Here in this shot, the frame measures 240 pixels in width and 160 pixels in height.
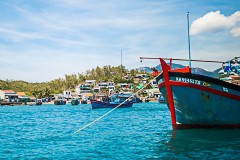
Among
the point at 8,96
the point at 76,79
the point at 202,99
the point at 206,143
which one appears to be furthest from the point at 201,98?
the point at 76,79

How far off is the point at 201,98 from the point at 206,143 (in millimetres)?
3779

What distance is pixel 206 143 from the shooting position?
1564 centimetres

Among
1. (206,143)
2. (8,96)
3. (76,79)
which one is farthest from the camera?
(76,79)

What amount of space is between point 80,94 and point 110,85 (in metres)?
16.2

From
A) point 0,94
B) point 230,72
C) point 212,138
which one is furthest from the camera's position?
point 0,94

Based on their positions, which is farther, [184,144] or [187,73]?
[187,73]

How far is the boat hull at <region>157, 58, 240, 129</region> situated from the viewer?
18.3 meters

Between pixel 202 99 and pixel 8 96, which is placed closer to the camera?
pixel 202 99

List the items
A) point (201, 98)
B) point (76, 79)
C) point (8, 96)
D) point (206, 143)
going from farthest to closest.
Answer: point (76, 79)
point (8, 96)
point (201, 98)
point (206, 143)

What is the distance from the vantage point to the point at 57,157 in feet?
43.7

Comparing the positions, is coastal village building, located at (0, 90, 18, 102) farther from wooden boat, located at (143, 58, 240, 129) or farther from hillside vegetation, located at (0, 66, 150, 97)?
wooden boat, located at (143, 58, 240, 129)

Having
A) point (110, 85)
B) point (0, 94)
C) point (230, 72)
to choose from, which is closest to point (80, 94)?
point (110, 85)

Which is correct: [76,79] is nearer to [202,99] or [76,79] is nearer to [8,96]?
[8,96]

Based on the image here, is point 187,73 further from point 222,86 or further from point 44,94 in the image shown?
point 44,94
